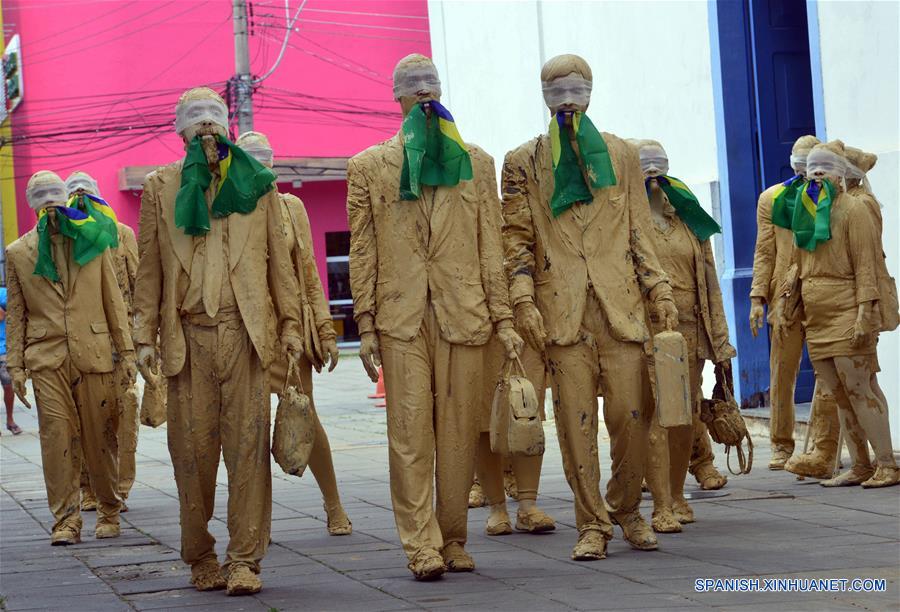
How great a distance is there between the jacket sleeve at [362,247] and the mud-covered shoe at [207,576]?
4.23ft

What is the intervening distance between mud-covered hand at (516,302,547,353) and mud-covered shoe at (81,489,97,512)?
176 inches

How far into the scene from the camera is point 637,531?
702 centimetres

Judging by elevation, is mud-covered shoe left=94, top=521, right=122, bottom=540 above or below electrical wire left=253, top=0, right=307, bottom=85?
below

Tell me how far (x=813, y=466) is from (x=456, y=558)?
3711mm

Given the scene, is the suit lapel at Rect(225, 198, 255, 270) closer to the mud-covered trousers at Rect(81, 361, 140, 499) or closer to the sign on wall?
the mud-covered trousers at Rect(81, 361, 140, 499)

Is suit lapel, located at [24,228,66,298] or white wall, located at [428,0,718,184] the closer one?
suit lapel, located at [24,228,66,298]

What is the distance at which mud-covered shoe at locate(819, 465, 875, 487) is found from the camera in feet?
29.9

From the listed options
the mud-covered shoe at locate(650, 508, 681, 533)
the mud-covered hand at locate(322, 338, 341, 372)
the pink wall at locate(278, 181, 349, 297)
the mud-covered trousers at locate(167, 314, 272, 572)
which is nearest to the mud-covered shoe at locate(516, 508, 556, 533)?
the mud-covered shoe at locate(650, 508, 681, 533)

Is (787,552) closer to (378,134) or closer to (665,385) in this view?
(665,385)

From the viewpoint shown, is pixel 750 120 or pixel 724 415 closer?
pixel 724 415

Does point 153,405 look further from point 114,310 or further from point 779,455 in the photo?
point 779,455

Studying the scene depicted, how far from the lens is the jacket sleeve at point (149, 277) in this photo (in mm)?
6738

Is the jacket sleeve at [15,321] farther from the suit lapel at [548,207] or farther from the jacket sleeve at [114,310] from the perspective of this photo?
the suit lapel at [548,207]

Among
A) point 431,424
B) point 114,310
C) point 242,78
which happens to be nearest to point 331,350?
point 431,424
